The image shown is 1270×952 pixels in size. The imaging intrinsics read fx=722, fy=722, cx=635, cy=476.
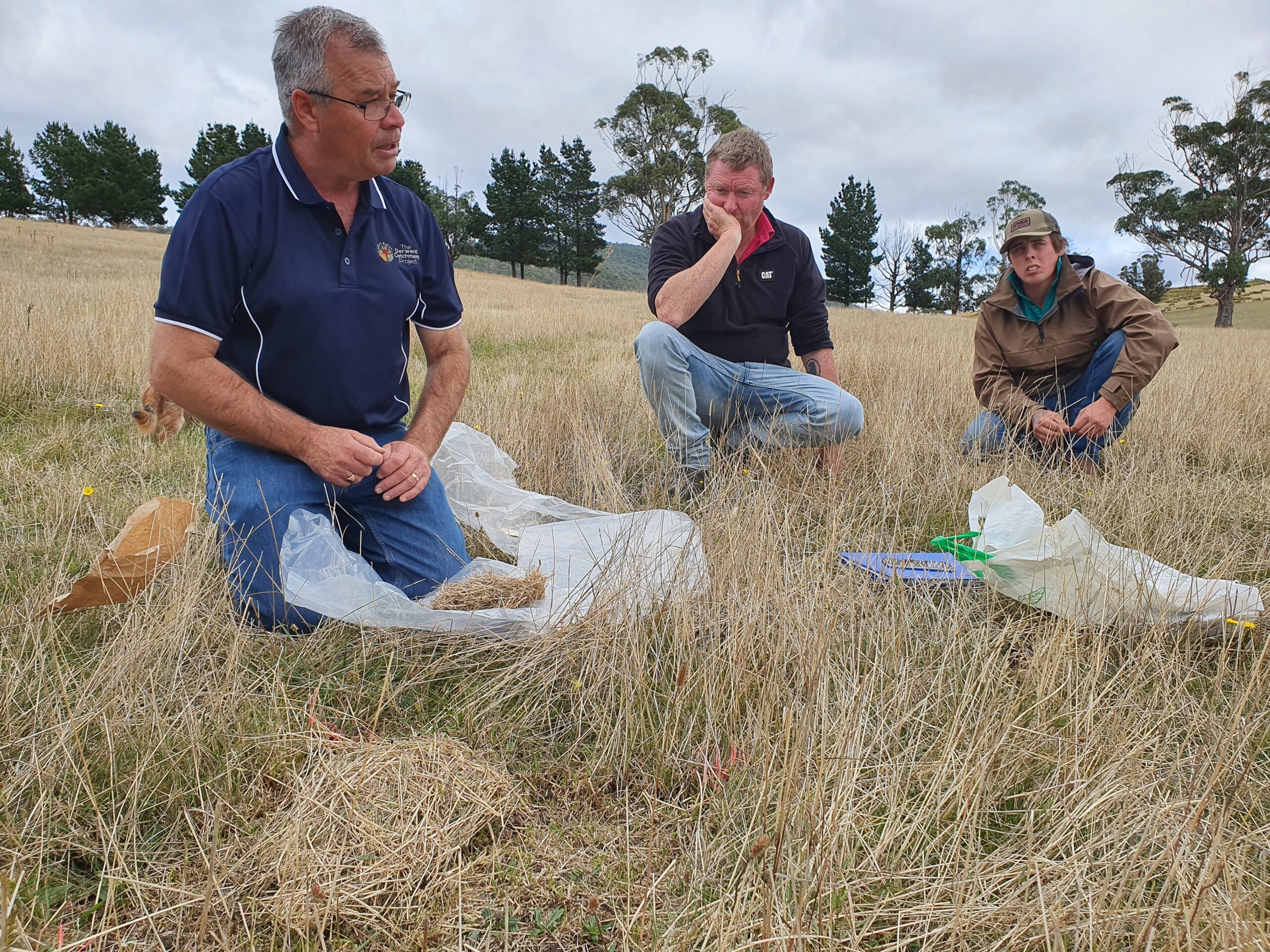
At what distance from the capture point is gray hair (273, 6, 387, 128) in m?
2.03

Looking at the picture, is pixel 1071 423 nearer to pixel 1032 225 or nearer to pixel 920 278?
pixel 1032 225

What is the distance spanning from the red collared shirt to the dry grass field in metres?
1.53

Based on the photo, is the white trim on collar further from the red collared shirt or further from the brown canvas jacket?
the brown canvas jacket

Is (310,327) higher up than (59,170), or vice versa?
(59,170)

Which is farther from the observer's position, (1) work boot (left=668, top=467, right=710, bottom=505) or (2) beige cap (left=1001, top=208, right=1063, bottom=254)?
(2) beige cap (left=1001, top=208, right=1063, bottom=254)

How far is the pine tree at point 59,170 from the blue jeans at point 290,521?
5483 cm

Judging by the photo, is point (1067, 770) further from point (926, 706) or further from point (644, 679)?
point (644, 679)

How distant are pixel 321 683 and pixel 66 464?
2.62 metres

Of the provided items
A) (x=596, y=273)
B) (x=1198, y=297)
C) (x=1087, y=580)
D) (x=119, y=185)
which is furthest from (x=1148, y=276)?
(x=119, y=185)

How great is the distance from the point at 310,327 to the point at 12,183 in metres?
59.4

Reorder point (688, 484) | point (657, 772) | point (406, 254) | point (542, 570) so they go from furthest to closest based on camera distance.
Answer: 1. point (688, 484)
2. point (406, 254)
3. point (542, 570)
4. point (657, 772)

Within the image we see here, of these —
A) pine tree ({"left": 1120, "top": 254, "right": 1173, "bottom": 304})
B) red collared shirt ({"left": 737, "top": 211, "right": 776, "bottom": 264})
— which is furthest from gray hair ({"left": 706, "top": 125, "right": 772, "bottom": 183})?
pine tree ({"left": 1120, "top": 254, "right": 1173, "bottom": 304})

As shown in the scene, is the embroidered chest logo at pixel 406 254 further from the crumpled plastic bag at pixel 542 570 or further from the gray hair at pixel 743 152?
the gray hair at pixel 743 152

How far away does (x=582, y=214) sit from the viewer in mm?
48969
